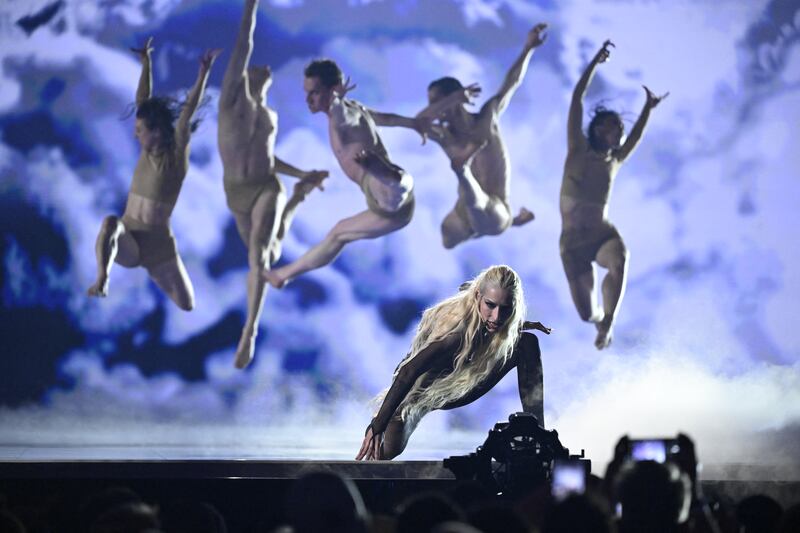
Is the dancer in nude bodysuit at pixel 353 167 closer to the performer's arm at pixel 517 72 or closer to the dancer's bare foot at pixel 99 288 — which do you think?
the performer's arm at pixel 517 72

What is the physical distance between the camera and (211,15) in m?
7.33

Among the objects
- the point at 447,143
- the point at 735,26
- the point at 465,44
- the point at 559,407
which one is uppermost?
the point at 735,26

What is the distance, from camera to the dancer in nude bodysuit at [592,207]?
25.7ft

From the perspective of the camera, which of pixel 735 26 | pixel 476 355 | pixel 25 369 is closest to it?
pixel 476 355

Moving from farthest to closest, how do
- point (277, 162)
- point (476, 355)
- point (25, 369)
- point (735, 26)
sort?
1. point (735, 26)
2. point (277, 162)
3. point (25, 369)
4. point (476, 355)

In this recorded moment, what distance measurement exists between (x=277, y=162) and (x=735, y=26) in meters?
3.39

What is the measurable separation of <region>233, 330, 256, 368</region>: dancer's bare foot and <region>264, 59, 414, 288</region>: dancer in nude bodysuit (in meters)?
0.43

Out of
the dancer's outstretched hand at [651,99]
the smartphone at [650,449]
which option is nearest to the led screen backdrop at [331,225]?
the dancer's outstretched hand at [651,99]

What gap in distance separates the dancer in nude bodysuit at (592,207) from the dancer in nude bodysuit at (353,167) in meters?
1.18

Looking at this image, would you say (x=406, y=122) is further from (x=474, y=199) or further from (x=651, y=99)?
(x=651, y=99)

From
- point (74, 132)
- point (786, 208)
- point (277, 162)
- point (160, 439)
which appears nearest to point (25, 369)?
point (160, 439)

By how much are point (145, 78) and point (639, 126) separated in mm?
3328

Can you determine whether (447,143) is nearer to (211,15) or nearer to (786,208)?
(211,15)

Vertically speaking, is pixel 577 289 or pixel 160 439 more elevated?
pixel 577 289
